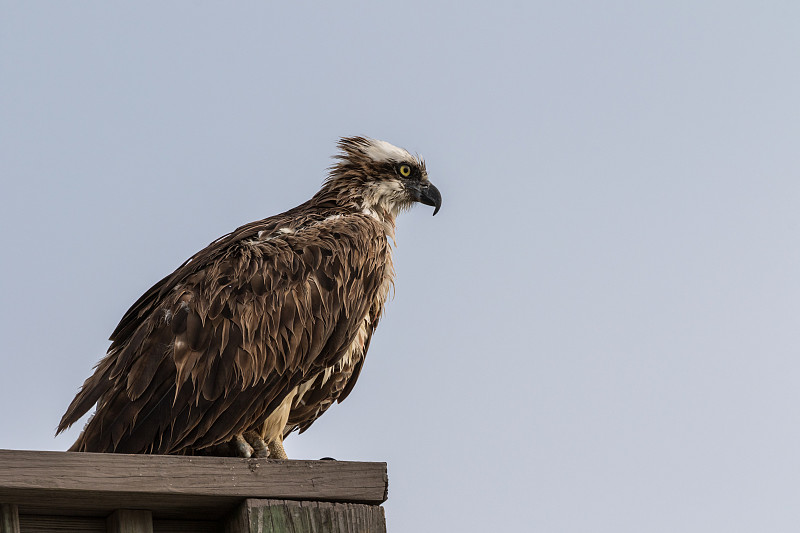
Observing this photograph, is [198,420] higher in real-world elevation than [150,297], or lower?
lower

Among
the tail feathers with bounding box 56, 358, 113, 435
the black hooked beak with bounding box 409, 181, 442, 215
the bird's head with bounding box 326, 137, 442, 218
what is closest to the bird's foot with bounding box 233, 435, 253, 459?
the tail feathers with bounding box 56, 358, 113, 435

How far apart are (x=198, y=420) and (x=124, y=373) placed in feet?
1.48

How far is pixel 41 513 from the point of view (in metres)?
2.97

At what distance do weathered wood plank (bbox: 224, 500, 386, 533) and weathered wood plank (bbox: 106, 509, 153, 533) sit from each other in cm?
25

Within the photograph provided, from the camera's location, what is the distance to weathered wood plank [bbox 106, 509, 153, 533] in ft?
9.74

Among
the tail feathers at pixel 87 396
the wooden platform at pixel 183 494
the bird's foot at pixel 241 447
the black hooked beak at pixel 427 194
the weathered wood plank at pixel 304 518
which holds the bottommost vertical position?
the weathered wood plank at pixel 304 518

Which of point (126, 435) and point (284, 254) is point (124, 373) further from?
point (284, 254)

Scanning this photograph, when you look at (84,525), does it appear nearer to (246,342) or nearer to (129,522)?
(129,522)

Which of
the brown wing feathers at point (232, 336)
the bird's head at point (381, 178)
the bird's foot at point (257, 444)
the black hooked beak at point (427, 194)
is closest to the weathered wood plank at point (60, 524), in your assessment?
the brown wing feathers at point (232, 336)

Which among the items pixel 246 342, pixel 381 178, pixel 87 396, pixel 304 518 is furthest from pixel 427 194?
pixel 304 518

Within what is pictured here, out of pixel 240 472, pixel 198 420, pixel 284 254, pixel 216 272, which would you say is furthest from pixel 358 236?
pixel 240 472

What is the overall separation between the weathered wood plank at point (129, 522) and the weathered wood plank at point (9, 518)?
0.26 metres

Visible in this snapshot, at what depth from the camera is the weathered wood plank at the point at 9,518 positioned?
2854 millimetres

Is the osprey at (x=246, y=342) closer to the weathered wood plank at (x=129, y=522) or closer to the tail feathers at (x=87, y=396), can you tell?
the tail feathers at (x=87, y=396)
